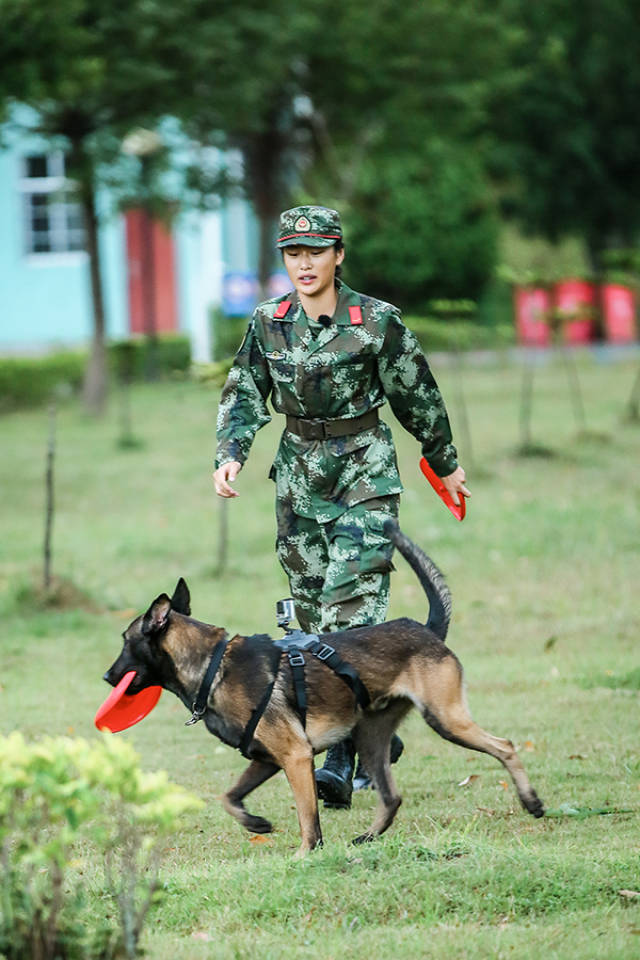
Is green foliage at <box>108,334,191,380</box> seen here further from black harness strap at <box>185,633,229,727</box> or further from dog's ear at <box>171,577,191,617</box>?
black harness strap at <box>185,633,229,727</box>

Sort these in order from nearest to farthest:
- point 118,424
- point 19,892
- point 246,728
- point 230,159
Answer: point 19,892 < point 246,728 < point 118,424 < point 230,159

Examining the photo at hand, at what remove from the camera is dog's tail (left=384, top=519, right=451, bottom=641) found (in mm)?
5160

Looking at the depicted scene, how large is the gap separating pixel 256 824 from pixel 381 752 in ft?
1.67

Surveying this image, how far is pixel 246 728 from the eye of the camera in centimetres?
479

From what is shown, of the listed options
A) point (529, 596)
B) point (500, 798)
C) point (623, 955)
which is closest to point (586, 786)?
point (500, 798)

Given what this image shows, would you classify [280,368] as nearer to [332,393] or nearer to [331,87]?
[332,393]

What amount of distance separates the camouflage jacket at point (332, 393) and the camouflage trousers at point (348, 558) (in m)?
0.06

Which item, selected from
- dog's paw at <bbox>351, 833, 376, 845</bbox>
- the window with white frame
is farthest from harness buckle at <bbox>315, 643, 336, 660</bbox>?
the window with white frame

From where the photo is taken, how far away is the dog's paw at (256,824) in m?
4.96

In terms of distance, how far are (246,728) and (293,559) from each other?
3.28ft

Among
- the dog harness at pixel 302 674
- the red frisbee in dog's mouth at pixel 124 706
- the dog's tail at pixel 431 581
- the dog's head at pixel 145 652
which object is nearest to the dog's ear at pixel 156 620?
the dog's head at pixel 145 652

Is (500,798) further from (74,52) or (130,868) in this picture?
(74,52)

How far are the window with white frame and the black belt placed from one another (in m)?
26.5

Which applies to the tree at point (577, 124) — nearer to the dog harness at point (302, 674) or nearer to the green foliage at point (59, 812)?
the dog harness at point (302, 674)
